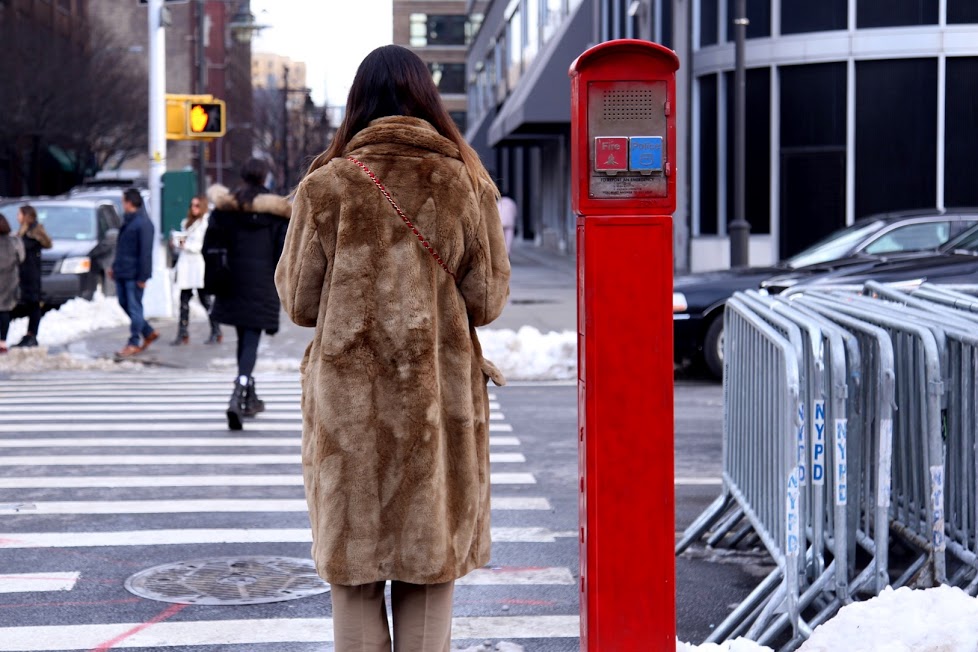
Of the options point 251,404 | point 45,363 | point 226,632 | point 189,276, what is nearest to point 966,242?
point 251,404

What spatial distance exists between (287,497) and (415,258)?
14.5ft

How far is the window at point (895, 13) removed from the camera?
78.4ft

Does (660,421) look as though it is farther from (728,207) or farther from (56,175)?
(56,175)

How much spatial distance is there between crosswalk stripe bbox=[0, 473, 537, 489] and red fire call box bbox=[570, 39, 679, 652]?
420 centimetres

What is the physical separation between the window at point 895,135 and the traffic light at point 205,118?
11.2 meters

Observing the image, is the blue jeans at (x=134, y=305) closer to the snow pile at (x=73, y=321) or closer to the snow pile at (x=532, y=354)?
the snow pile at (x=73, y=321)

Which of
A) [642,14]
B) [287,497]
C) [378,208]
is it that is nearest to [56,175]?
[642,14]

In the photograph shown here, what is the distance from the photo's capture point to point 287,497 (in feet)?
25.5

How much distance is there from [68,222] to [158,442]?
43.7 feet

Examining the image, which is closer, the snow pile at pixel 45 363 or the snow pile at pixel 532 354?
the snow pile at pixel 532 354

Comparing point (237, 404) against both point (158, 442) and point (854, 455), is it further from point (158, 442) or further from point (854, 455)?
point (854, 455)

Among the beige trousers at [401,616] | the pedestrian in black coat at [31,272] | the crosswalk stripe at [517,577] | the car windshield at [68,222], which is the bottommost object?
the crosswalk stripe at [517,577]

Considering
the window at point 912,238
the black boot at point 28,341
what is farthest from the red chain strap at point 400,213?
the black boot at point 28,341

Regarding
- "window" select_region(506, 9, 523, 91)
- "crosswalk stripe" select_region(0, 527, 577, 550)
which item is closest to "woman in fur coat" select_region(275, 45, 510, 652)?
"crosswalk stripe" select_region(0, 527, 577, 550)
